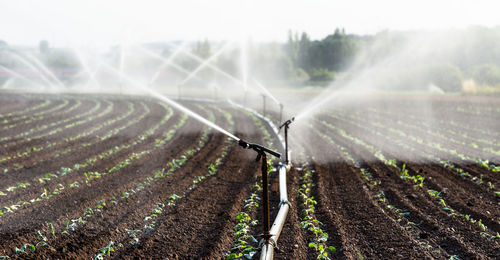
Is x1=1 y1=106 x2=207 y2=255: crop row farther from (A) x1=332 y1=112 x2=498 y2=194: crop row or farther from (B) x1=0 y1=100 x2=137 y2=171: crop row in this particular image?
(A) x1=332 y1=112 x2=498 y2=194: crop row

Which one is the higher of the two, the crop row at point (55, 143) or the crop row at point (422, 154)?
the crop row at point (55, 143)

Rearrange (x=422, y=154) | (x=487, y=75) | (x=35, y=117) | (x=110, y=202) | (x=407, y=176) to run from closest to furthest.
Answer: (x=110, y=202), (x=407, y=176), (x=422, y=154), (x=35, y=117), (x=487, y=75)

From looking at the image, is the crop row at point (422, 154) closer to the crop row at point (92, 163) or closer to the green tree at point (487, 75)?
the crop row at point (92, 163)

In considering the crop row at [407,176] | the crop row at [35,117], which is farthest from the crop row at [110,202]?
the crop row at [35,117]

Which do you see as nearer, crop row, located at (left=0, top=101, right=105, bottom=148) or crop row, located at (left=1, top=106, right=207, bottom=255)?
crop row, located at (left=1, top=106, right=207, bottom=255)

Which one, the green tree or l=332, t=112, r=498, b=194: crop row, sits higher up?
the green tree

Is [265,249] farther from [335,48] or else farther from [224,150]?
[335,48]

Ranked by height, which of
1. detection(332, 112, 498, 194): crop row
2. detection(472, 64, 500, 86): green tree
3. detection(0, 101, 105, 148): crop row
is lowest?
detection(332, 112, 498, 194): crop row

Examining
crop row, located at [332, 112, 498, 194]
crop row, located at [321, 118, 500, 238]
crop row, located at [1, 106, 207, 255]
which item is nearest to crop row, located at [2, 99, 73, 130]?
crop row, located at [1, 106, 207, 255]

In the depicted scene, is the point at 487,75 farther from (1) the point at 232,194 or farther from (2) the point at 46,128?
(1) the point at 232,194

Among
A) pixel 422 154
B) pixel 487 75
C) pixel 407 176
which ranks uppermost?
pixel 487 75

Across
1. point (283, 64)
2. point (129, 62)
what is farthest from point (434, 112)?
point (129, 62)

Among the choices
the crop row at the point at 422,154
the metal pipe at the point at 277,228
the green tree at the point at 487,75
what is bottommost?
the crop row at the point at 422,154

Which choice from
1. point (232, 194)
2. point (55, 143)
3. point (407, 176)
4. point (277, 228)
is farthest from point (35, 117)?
point (407, 176)
